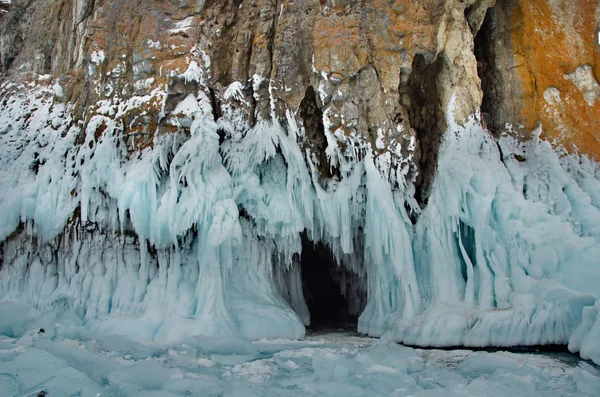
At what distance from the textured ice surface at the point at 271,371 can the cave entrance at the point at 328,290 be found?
3531 mm

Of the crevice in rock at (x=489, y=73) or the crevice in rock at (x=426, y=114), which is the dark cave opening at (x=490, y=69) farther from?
the crevice in rock at (x=426, y=114)

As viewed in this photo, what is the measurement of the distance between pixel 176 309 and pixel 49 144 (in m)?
4.20

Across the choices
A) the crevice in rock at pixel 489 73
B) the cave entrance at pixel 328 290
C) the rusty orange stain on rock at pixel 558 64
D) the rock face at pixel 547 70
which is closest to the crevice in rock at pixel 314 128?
the cave entrance at pixel 328 290

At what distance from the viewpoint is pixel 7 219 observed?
9.62m

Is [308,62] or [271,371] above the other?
[308,62]

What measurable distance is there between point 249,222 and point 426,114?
4060 millimetres

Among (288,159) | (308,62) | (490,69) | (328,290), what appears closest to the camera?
(288,159)

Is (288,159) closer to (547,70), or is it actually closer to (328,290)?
(328,290)

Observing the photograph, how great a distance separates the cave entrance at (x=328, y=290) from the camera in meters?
11.5

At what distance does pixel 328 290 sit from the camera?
13.5 m

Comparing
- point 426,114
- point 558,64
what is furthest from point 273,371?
point 558,64

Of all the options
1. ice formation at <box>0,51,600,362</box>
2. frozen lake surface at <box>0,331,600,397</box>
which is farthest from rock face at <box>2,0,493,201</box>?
frozen lake surface at <box>0,331,600,397</box>

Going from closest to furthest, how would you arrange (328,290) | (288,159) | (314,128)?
(288,159), (314,128), (328,290)

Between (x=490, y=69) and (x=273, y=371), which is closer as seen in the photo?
(x=273, y=371)
